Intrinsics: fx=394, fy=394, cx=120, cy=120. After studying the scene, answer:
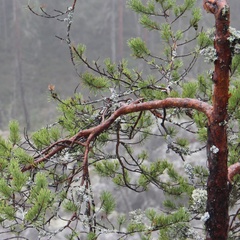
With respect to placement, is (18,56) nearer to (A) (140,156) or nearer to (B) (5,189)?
(A) (140,156)

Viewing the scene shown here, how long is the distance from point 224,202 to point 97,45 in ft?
55.1

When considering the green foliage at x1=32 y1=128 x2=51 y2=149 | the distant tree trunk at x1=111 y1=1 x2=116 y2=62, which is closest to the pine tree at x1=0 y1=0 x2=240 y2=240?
the green foliage at x1=32 y1=128 x2=51 y2=149

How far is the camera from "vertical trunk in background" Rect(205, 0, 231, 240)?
1.64 meters

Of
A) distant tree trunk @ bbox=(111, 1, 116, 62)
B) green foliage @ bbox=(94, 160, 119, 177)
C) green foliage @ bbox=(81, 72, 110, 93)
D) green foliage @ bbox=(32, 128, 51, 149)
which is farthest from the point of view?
distant tree trunk @ bbox=(111, 1, 116, 62)

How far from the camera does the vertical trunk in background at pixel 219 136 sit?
5.39ft


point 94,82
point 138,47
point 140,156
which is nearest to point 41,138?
point 94,82

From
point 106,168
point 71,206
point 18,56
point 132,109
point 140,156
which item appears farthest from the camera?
point 18,56

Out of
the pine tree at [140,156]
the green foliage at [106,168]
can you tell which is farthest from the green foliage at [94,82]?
the green foliage at [106,168]

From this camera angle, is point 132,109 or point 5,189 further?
point 132,109

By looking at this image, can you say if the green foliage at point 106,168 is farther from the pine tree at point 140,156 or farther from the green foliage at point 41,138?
the green foliage at point 41,138

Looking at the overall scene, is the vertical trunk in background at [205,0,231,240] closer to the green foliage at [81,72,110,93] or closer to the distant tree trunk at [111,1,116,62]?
the green foliage at [81,72,110,93]

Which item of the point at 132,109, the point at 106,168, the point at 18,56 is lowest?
the point at 132,109

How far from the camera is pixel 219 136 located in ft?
5.66

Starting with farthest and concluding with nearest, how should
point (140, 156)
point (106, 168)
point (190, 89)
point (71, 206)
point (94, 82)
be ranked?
point (140, 156) < point (106, 168) < point (94, 82) < point (190, 89) < point (71, 206)
